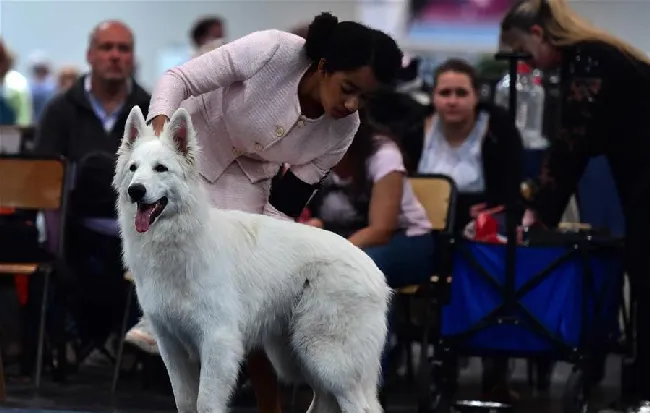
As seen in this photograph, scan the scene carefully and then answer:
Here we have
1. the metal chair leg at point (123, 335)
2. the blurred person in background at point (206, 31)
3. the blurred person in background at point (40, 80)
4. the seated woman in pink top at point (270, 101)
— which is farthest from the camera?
the blurred person in background at point (40, 80)

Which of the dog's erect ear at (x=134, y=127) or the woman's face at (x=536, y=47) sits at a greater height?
the woman's face at (x=536, y=47)

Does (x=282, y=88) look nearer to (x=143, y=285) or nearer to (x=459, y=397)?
(x=143, y=285)

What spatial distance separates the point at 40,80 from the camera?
15.2 metres

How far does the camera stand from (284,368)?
12.2ft

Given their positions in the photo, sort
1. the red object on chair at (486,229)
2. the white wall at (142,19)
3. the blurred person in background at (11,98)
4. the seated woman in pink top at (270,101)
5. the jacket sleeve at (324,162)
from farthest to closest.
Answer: the white wall at (142,19) → the blurred person in background at (11,98) → the red object on chair at (486,229) → the jacket sleeve at (324,162) → the seated woman in pink top at (270,101)

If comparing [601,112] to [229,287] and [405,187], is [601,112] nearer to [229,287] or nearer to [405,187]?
[405,187]

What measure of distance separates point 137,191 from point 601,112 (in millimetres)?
2137

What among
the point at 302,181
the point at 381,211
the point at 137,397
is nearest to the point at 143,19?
the point at 137,397

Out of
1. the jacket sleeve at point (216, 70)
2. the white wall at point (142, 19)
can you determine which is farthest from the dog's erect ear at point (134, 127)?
the white wall at point (142, 19)

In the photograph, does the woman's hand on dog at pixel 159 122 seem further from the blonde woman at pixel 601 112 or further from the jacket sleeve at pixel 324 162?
the blonde woman at pixel 601 112

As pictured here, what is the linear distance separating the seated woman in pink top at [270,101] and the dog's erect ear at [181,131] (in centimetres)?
13

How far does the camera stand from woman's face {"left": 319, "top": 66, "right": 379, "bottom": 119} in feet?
12.0

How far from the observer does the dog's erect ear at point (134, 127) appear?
3424 mm

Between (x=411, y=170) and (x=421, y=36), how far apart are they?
903 cm
